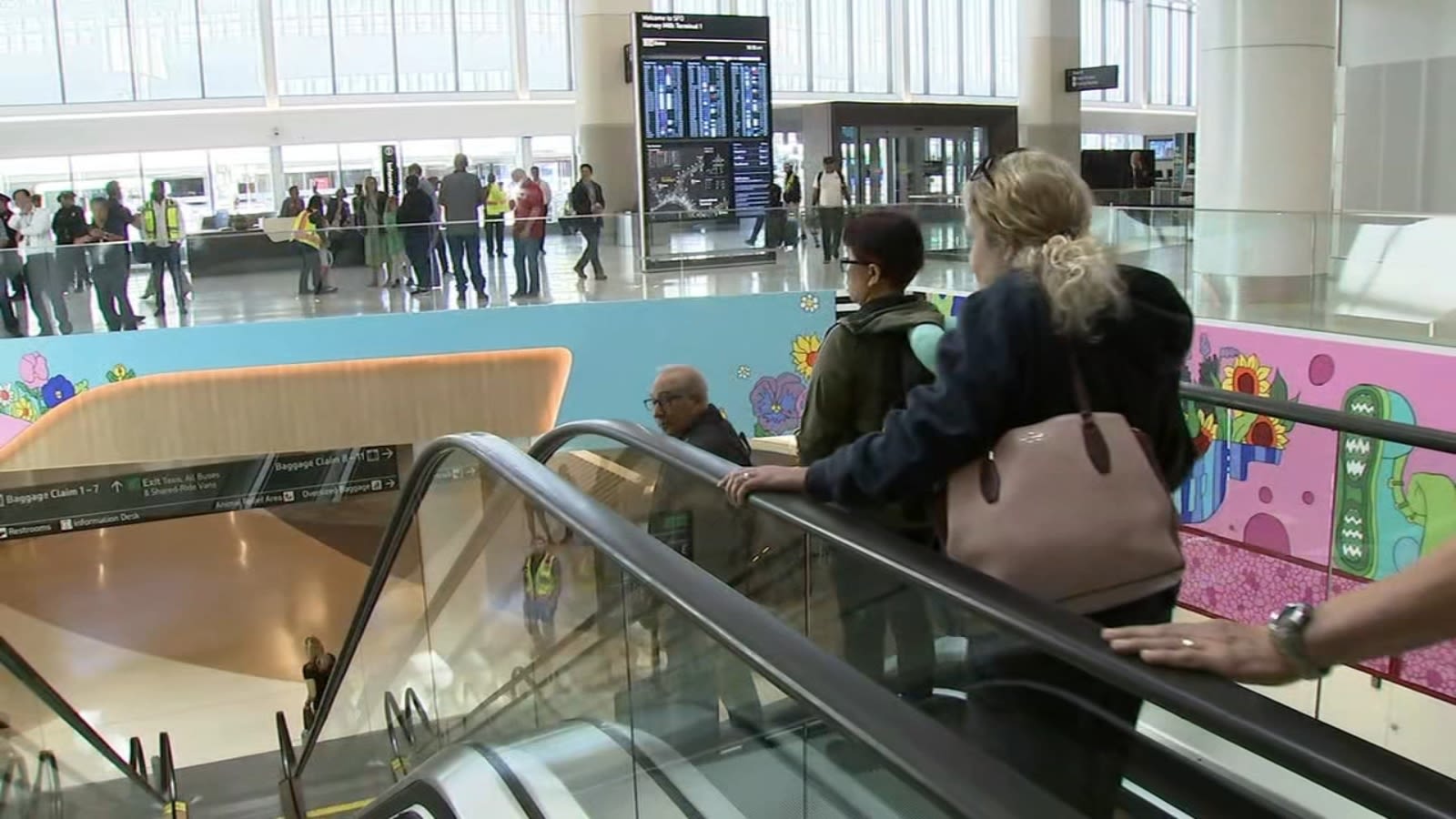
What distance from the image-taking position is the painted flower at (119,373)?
12750 mm

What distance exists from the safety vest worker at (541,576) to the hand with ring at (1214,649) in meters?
2.51

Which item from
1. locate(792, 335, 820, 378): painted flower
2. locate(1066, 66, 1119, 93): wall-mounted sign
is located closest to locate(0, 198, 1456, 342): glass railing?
locate(792, 335, 820, 378): painted flower

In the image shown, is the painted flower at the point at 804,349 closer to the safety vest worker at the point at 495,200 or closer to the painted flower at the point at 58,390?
the safety vest worker at the point at 495,200

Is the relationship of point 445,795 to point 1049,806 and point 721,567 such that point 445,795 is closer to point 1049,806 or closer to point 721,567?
point 721,567

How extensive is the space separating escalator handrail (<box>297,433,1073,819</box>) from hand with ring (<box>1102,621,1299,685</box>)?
0.98ft

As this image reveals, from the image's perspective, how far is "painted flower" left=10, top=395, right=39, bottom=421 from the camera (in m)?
12.9

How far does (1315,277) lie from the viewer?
7.91 m

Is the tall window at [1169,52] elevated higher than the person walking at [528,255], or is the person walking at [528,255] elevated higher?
the tall window at [1169,52]

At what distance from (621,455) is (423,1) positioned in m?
24.2

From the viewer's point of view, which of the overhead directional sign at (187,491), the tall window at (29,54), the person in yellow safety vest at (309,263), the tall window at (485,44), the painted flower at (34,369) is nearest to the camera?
the painted flower at (34,369)

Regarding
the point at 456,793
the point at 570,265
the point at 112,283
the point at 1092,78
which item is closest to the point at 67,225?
the point at 112,283

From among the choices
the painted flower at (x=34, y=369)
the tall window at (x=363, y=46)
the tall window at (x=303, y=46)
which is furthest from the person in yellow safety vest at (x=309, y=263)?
the tall window at (x=363, y=46)

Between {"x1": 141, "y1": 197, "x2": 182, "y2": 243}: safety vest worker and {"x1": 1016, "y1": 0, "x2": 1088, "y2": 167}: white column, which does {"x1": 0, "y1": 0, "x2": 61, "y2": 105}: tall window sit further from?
{"x1": 1016, "y1": 0, "x2": 1088, "y2": 167}: white column

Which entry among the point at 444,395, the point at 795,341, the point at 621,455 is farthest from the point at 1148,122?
the point at 621,455
